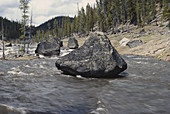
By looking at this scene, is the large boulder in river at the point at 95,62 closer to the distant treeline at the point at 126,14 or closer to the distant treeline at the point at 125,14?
the distant treeline at the point at 125,14

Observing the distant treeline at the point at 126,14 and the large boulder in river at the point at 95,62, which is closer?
the large boulder in river at the point at 95,62

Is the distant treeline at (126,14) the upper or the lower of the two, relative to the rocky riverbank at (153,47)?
upper

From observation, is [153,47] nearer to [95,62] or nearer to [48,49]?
[95,62]

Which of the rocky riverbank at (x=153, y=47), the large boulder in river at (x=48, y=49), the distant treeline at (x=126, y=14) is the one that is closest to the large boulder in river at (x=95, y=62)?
the rocky riverbank at (x=153, y=47)

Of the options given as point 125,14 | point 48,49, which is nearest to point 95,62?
point 48,49

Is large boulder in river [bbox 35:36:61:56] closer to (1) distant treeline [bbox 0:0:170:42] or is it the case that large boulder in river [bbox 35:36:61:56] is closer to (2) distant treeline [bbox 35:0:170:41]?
(1) distant treeline [bbox 0:0:170:42]

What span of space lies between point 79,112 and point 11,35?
141967 mm

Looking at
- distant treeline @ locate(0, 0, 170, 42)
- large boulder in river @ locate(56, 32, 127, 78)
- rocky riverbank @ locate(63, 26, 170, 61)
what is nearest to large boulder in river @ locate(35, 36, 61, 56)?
rocky riverbank @ locate(63, 26, 170, 61)

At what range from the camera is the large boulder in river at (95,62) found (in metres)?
8.17

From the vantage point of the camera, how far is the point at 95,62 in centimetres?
836

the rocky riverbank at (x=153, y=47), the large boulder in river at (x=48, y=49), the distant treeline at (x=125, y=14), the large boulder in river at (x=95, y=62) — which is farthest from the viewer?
the distant treeline at (x=125, y=14)

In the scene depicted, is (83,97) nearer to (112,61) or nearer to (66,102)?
(66,102)

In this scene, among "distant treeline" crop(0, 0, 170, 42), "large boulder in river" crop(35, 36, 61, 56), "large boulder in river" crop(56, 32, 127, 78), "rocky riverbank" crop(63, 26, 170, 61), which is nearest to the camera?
"large boulder in river" crop(56, 32, 127, 78)

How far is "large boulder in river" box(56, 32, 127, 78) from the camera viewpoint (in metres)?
8.17
